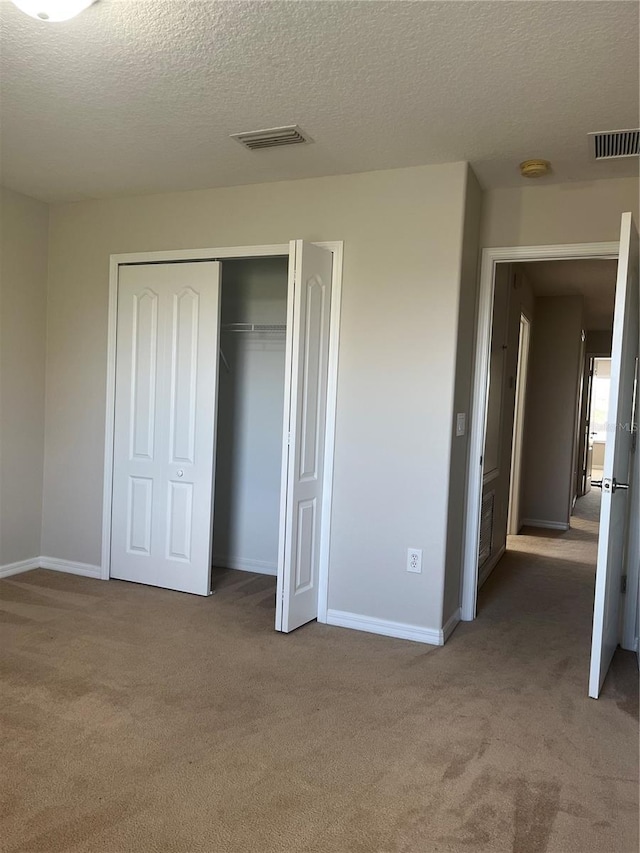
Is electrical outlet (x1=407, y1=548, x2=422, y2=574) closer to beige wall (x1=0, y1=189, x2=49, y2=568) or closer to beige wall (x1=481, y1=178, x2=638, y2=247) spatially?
beige wall (x1=481, y1=178, x2=638, y2=247)

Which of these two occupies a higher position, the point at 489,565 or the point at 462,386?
the point at 462,386

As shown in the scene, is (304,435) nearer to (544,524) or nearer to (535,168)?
(535,168)

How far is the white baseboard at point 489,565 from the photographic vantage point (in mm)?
4559

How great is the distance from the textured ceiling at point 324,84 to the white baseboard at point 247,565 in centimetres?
263

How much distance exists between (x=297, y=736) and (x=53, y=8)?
8.57ft

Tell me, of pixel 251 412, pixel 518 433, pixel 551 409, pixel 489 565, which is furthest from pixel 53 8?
pixel 551 409

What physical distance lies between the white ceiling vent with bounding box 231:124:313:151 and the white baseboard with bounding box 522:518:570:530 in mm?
5169

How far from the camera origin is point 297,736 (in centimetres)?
242

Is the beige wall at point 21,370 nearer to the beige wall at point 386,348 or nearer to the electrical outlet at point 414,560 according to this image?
the beige wall at point 386,348

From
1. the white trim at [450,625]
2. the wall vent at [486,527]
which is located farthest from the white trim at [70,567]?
the wall vent at [486,527]

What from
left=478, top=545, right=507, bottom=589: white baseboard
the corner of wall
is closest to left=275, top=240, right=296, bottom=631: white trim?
the corner of wall

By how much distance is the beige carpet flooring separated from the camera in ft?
6.30

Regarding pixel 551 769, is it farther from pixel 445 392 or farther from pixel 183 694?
pixel 445 392

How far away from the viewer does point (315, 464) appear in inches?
141
